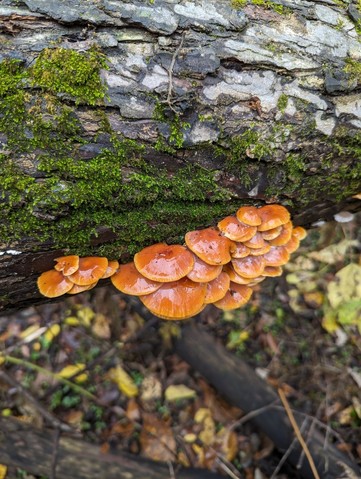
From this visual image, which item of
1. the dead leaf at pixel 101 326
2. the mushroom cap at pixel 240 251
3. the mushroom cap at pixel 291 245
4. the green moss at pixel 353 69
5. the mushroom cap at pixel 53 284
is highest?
the green moss at pixel 353 69

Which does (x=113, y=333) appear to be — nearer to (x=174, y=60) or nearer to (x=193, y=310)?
(x=193, y=310)

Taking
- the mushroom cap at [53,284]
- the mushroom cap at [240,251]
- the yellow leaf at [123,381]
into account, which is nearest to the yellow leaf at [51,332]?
the yellow leaf at [123,381]

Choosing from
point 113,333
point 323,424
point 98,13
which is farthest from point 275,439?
point 98,13

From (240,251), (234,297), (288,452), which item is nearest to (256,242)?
(240,251)

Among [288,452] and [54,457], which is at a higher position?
[288,452]

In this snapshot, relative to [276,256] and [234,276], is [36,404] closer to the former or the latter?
[234,276]

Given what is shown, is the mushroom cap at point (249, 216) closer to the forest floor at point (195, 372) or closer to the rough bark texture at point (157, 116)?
the rough bark texture at point (157, 116)
